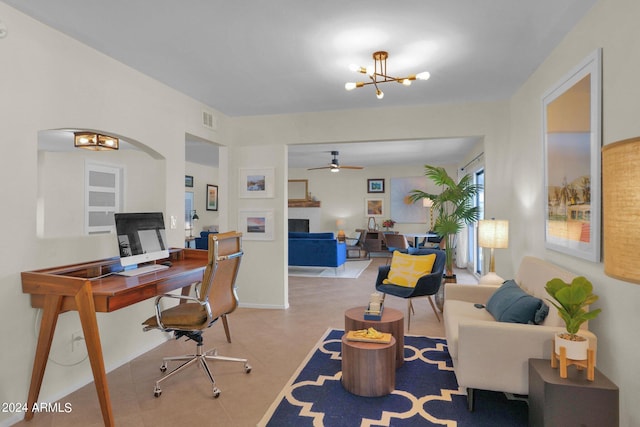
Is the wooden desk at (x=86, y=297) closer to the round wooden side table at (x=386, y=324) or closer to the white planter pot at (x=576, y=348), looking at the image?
the round wooden side table at (x=386, y=324)

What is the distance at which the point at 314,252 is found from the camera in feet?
24.9

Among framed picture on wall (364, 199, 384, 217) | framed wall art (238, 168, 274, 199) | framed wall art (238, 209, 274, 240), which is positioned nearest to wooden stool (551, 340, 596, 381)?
framed wall art (238, 209, 274, 240)

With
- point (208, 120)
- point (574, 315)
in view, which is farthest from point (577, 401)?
point (208, 120)

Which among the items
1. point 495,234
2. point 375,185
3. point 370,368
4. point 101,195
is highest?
point 375,185

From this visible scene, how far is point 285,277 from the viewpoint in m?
5.18

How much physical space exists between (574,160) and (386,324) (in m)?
1.80

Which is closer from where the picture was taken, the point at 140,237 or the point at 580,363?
the point at 580,363

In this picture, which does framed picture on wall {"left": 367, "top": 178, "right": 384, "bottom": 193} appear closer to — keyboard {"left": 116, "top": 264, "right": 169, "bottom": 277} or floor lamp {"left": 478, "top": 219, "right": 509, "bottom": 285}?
floor lamp {"left": 478, "top": 219, "right": 509, "bottom": 285}

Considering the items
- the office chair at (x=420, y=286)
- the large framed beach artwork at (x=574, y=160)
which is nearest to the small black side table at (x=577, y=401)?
the large framed beach artwork at (x=574, y=160)

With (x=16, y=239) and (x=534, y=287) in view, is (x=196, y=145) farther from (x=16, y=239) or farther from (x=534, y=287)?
(x=534, y=287)

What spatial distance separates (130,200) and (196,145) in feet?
5.27

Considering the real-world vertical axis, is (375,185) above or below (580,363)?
above

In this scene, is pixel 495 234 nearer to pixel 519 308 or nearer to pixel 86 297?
pixel 519 308

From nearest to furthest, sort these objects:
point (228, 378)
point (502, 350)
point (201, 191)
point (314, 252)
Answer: point (502, 350) < point (228, 378) < point (314, 252) < point (201, 191)
